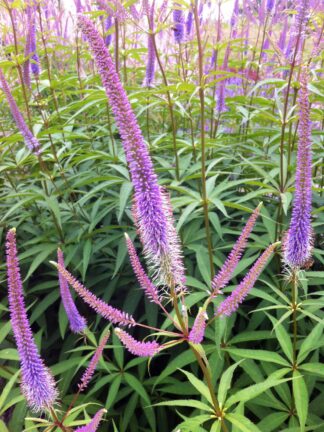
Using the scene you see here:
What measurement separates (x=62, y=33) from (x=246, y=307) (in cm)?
640

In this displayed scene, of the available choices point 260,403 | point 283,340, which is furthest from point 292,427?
point 283,340

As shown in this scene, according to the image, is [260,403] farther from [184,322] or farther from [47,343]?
[47,343]

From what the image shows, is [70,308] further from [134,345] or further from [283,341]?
[283,341]

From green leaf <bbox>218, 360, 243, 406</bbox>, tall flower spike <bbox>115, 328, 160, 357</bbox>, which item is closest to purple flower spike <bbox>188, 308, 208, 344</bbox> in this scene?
tall flower spike <bbox>115, 328, 160, 357</bbox>

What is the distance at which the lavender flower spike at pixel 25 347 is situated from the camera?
1.61 m

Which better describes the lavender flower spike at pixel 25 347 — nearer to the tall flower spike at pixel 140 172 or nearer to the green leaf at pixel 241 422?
the tall flower spike at pixel 140 172

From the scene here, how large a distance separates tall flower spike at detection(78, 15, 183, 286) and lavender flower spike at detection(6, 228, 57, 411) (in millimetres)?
549

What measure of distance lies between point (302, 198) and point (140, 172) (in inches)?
38.9

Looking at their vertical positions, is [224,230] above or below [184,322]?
below

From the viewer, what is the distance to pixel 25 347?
1824 mm

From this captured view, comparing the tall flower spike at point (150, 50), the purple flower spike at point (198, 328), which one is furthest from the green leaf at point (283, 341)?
the tall flower spike at point (150, 50)

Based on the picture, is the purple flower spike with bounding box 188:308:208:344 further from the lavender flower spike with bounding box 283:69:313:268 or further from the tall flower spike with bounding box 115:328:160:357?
the lavender flower spike with bounding box 283:69:313:268

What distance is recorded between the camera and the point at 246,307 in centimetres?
375

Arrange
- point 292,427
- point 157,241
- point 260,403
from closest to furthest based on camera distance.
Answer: point 157,241
point 292,427
point 260,403
